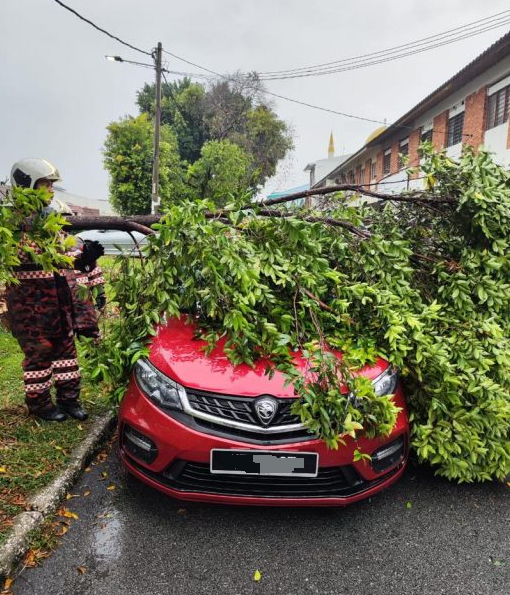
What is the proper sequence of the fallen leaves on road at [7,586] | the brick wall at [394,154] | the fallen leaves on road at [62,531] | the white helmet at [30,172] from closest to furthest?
1. the fallen leaves on road at [7,586]
2. the fallen leaves on road at [62,531]
3. the white helmet at [30,172]
4. the brick wall at [394,154]

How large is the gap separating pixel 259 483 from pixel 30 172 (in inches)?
102

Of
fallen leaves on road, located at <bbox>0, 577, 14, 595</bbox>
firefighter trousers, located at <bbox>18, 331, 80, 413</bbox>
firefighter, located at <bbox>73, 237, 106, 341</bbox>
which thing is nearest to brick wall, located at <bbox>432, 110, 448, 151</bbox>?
firefighter, located at <bbox>73, 237, 106, 341</bbox>

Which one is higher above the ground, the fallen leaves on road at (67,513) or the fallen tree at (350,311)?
the fallen tree at (350,311)

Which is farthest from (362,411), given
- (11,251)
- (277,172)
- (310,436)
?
(277,172)

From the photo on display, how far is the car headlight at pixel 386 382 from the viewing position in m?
2.43

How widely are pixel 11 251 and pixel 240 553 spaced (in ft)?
6.51

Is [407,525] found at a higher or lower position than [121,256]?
lower

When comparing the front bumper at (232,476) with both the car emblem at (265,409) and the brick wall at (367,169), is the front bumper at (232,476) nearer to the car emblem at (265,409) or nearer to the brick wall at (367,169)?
the car emblem at (265,409)

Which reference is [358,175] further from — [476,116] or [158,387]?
[158,387]

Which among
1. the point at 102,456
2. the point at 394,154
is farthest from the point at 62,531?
the point at 394,154

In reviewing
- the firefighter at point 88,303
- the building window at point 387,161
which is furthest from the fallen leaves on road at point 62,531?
the building window at point 387,161

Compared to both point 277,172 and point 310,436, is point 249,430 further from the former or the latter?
point 277,172

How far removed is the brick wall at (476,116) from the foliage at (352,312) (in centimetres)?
1308

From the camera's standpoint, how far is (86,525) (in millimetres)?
2359
